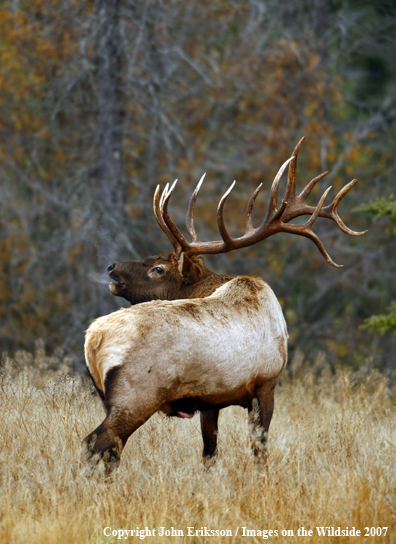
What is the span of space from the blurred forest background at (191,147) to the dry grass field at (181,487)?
5568 millimetres

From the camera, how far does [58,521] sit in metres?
3.56

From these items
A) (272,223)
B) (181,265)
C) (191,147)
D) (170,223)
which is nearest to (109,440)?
(181,265)

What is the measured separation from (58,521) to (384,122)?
13410mm

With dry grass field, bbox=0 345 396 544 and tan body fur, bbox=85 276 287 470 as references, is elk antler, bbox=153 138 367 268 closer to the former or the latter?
tan body fur, bbox=85 276 287 470

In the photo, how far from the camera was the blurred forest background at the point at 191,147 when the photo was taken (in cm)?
Result: 1092

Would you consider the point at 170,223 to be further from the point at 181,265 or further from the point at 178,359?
the point at 178,359

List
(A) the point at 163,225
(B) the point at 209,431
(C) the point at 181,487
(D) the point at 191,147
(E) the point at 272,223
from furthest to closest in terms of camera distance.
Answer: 1. (D) the point at 191,147
2. (A) the point at 163,225
3. (E) the point at 272,223
4. (B) the point at 209,431
5. (C) the point at 181,487

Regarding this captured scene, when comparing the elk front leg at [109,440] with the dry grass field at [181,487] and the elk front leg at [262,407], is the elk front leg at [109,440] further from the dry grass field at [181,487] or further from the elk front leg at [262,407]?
the elk front leg at [262,407]

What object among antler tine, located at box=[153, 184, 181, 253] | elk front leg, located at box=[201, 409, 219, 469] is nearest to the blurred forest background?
antler tine, located at box=[153, 184, 181, 253]

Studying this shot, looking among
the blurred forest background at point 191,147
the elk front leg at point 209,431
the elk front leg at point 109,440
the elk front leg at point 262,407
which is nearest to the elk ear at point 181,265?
the elk front leg at point 209,431

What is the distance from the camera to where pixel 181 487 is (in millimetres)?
3994

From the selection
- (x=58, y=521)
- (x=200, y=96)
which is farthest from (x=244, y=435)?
(x=200, y=96)

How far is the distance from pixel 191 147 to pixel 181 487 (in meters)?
10.3

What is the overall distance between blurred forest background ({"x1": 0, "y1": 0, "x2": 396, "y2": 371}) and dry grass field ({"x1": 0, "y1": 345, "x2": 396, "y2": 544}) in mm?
5568
